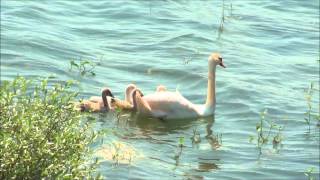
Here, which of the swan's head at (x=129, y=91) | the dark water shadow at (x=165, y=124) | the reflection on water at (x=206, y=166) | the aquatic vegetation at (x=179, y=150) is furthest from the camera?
the swan's head at (x=129, y=91)

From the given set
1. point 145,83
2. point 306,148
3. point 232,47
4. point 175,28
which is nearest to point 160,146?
point 306,148

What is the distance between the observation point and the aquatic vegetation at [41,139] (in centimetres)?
611

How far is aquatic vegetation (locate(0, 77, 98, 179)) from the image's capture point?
6105 mm

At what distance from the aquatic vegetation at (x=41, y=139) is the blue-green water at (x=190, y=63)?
254 cm

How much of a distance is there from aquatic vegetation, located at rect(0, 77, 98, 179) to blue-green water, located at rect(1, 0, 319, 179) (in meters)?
2.54

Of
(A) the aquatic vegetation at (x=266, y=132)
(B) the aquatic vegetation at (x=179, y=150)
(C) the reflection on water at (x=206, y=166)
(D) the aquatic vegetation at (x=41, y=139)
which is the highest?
(D) the aquatic vegetation at (x=41, y=139)

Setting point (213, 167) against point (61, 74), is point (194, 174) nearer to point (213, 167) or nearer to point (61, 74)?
point (213, 167)

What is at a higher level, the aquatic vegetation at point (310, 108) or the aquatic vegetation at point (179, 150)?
the aquatic vegetation at point (310, 108)

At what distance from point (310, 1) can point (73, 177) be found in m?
15.0

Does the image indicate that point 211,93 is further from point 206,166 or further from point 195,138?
point 206,166

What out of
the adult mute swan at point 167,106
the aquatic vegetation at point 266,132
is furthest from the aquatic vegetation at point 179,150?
the adult mute swan at point 167,106

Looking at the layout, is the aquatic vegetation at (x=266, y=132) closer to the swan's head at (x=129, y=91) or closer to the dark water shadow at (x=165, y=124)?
the dark water shadow at (x=165, y=124)

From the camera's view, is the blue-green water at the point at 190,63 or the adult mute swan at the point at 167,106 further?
the adult mute swan at the point at 167,106

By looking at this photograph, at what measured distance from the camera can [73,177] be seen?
6.28 metres
